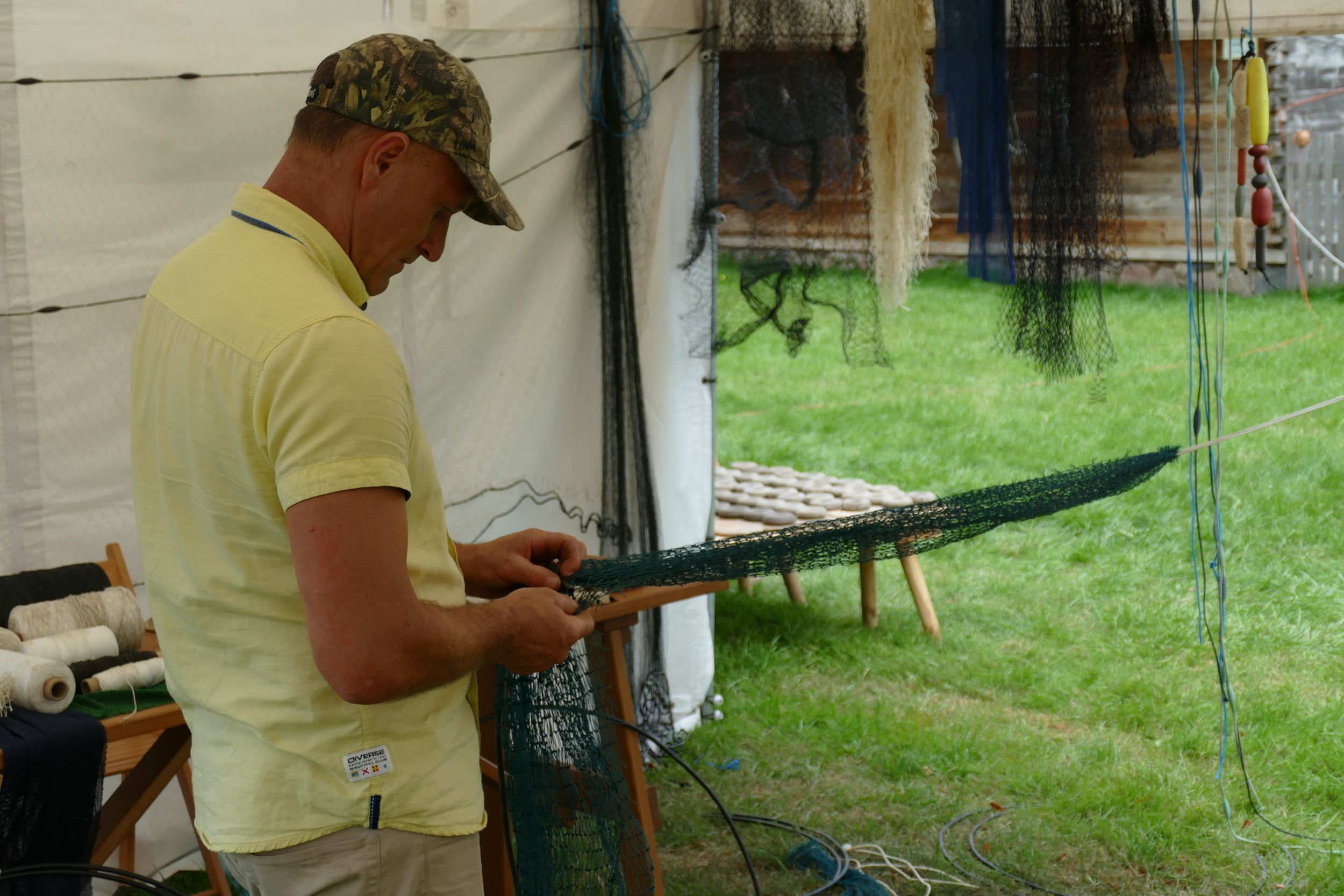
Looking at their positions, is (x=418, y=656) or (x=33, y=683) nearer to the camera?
(x=418, y=656)

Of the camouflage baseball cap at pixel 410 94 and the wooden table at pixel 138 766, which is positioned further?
the wooden table at pixel 138 766

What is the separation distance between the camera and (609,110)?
3.47 metres

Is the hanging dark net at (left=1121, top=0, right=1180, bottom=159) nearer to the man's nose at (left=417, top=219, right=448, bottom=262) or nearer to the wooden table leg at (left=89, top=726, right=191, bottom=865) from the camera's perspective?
the man's nose at (left=417, top=219, right=448, bottom=262)

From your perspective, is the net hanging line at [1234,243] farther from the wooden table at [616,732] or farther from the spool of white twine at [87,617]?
the spool of white twine at [87,617]

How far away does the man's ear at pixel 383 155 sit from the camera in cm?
131

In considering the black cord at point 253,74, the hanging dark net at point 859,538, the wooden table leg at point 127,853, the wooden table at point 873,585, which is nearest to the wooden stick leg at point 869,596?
the wooden table at point 873,585

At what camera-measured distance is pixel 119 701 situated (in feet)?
7.32

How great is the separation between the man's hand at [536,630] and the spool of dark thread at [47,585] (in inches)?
54.9

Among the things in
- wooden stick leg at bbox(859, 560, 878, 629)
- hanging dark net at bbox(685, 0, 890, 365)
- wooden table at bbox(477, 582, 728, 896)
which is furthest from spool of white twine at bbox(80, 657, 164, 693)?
wooden stick leg at bbox(859, 560, 878, 629)

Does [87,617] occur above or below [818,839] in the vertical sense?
above

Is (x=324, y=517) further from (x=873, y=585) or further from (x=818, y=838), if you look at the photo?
(x=873, y=585)

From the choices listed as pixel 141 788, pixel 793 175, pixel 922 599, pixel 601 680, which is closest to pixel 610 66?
pixel 793 175

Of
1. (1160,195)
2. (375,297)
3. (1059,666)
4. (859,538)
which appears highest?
(1160,195)

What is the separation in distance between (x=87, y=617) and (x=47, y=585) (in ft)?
0.54
